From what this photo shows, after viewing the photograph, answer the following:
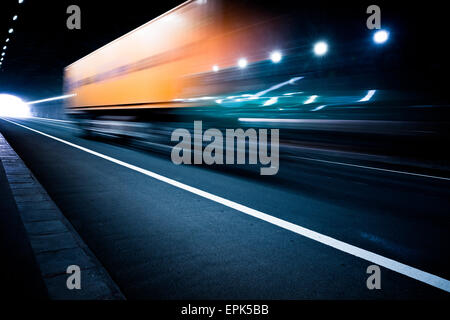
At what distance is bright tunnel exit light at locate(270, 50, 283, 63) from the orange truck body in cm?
16

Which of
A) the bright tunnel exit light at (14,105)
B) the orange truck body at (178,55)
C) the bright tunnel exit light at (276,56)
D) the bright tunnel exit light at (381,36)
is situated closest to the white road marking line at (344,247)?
the bright tunnel exit light at (276,56)

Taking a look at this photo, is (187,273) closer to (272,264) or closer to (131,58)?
(272,264)

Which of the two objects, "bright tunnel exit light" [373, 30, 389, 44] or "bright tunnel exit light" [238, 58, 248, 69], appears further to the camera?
"bright tunnel exit light" [238, 58, 248, 69]

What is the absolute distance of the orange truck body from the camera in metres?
6.61

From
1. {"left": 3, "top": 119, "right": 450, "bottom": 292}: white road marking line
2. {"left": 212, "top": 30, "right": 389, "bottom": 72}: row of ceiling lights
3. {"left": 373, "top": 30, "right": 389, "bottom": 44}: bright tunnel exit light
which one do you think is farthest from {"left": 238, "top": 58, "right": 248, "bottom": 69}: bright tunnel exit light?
{"left": 3, "top": 119, "right": 450, "bottom": 292}: white road marking line

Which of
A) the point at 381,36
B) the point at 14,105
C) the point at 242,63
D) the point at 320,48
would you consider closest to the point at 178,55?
the point at 242,63

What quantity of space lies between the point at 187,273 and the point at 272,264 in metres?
0.79

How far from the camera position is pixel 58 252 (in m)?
2.69

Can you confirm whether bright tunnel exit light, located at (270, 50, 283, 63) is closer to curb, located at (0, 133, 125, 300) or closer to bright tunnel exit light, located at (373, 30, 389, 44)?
bright tunnel exit light, located at (373, 30, 389, 44)

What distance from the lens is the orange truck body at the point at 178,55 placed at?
6.61 metres

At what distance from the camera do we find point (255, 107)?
6.77m

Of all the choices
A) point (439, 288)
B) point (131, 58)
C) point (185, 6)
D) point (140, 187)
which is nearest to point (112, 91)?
point (131, 58)

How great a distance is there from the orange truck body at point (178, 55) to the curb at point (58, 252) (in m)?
4.78

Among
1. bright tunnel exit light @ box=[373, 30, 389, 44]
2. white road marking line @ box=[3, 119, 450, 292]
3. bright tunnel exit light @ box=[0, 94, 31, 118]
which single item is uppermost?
bright tunnel exit light @ box=[0, 94, 31, 118]
